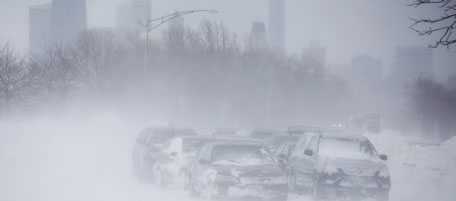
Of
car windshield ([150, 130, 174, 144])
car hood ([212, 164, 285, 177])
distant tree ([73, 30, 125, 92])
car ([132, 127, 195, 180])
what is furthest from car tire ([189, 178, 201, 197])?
distant tree ([73, 30, 125, 92])

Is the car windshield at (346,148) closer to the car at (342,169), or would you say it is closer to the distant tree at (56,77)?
the car at (342,169)

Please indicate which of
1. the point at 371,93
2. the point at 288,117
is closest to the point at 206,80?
the point at 288,117

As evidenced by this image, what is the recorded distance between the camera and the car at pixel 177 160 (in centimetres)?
2095

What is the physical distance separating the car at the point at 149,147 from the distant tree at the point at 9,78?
26351mm

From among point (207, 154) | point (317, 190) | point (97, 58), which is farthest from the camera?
point (97, 58)

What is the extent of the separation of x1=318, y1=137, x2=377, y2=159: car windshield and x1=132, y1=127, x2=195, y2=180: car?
724 centimetres

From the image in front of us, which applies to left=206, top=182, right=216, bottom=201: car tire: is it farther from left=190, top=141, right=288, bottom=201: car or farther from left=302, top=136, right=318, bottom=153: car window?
left=302, top=136, right=318, bottom=153: car window

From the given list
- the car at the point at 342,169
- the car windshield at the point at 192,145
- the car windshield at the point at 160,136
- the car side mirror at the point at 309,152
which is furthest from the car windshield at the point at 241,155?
the car windshield at the point at 160,136

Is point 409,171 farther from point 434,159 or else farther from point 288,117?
point 288,117

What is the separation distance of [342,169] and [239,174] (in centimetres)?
257

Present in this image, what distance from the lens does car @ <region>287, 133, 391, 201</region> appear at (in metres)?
17.5

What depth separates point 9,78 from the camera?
5322 centimetres

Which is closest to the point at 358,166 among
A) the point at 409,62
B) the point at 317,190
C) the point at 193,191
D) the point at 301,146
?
the point at 317,190

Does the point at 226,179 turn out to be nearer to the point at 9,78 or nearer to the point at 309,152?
the point at 309,152
